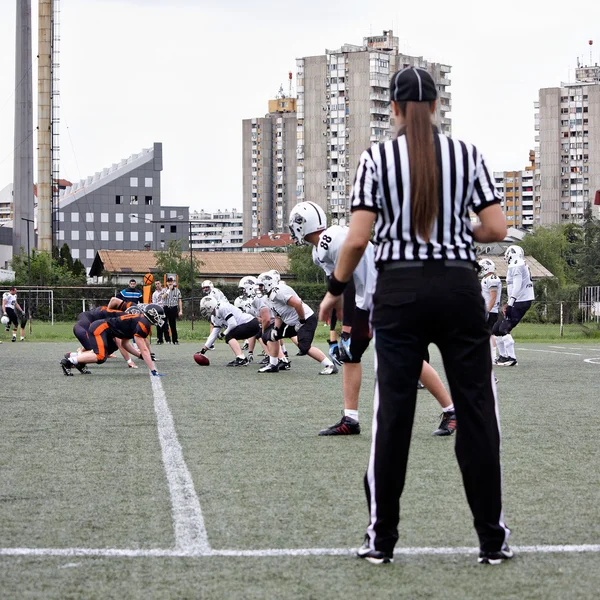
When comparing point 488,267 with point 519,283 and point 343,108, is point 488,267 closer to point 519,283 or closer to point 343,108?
point 519,283

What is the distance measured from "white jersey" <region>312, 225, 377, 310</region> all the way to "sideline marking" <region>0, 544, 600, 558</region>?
397cm

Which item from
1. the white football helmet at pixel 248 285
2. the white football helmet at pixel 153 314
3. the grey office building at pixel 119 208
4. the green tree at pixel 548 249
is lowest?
the white football helmet at pixel 153 314

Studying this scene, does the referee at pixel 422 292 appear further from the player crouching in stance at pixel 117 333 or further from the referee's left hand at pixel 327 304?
the player crouching in stance at pixel 117 333

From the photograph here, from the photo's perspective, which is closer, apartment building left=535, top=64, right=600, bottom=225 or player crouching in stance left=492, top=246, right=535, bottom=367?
player crouching in stance left=492, top=246, right=535, bottom=367

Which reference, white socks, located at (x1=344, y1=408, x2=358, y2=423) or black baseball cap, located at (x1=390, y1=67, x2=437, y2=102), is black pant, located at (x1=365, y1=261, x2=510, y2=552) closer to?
black baseball cap, located at (x1=390, y1=67, x2=437, y2=102)

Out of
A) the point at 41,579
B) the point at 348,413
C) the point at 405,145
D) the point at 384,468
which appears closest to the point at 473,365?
the point at 384,468

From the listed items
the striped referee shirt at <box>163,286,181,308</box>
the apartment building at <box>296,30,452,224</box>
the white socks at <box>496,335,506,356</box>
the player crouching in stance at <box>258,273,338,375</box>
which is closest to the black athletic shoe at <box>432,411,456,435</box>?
the player crouching in stance at <box>258,273,338,375</box>

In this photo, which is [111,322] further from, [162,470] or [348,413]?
[162,470]

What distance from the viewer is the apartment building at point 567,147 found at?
161m

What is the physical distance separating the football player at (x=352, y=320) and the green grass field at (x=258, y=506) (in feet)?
0.86

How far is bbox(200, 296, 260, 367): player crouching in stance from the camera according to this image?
780 inches

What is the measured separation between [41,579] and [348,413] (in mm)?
4847

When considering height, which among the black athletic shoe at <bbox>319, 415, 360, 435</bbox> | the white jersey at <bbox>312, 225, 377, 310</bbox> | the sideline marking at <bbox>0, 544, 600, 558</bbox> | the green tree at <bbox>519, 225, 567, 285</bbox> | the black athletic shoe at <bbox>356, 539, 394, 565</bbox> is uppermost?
the green tree at <bbox>519, 225, 567, 285</bbox>

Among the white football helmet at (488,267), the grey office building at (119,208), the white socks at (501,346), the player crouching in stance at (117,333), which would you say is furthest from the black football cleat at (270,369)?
the grey office building at (119,208)
